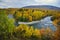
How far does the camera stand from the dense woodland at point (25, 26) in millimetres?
1510

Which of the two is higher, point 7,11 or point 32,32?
point 7,11

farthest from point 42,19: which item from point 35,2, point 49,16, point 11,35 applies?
point 11,35

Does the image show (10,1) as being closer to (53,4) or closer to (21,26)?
(21,26)

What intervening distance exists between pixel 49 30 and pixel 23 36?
11.3 inches

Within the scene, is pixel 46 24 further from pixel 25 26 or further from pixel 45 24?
pixel 25 26

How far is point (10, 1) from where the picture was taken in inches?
61.8

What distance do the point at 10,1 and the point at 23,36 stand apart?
1.36 ft

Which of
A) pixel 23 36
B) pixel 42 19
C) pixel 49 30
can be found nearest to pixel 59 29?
pixel 49 30

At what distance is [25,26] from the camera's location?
1.53 meters

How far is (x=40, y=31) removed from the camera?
59.7 inches

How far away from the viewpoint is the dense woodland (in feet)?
4.95

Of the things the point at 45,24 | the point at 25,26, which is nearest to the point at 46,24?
the point at 45,24

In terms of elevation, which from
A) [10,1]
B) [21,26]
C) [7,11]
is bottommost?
[21,26]

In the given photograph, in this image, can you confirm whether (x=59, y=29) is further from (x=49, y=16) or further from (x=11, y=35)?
(x=11, y=35)
